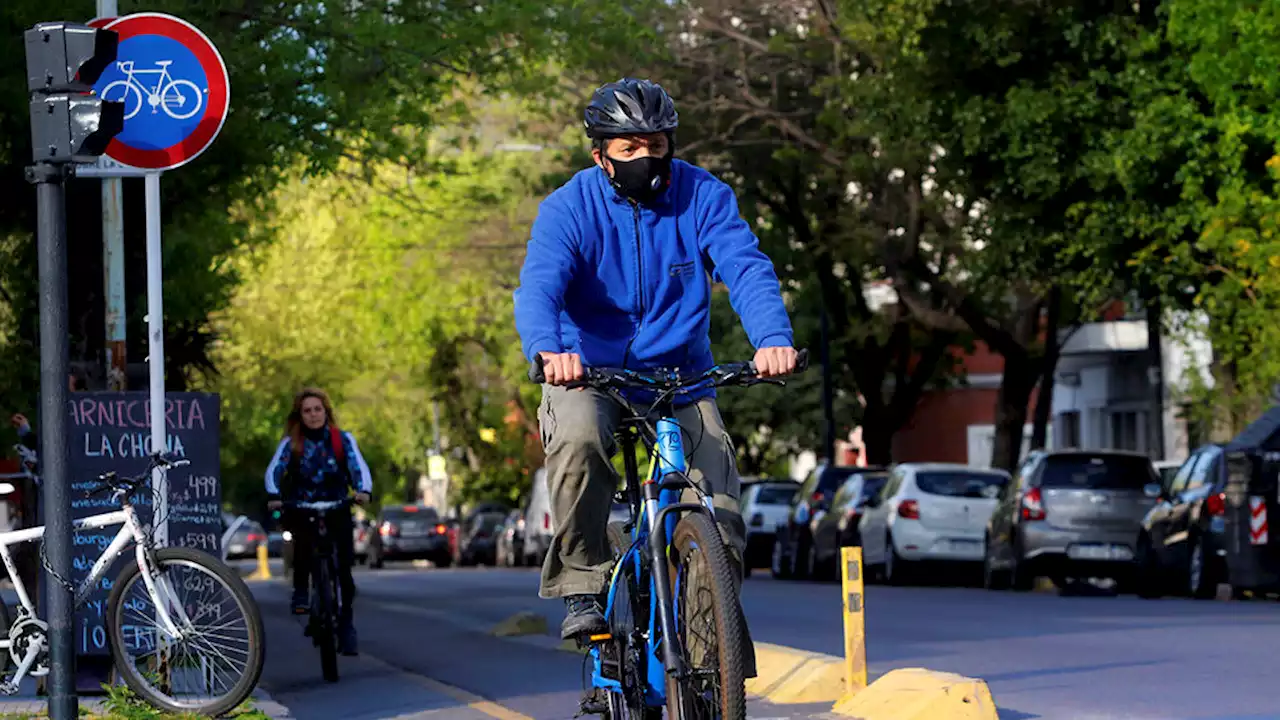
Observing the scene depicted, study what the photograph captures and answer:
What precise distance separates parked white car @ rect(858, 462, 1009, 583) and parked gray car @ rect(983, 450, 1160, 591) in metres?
2.66

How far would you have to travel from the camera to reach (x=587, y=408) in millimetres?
7148

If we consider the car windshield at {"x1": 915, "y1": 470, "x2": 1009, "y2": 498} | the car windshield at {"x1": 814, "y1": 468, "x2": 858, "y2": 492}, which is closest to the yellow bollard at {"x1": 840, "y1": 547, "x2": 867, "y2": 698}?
the car windshield at {"x1": 915, "y1": 470, "x2": 1009, "y2": 498}

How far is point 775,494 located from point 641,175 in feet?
112

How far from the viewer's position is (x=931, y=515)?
30.1m

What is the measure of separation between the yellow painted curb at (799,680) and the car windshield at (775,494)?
2840 centimetres

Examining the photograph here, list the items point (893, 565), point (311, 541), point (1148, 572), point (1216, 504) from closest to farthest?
point (311, 541), point (1216, 504), point (1148, 572), point (893, 565)

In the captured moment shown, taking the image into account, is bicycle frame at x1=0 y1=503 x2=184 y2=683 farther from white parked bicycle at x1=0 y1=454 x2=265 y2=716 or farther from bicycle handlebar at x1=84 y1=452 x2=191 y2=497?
bicycle handlebar at x1=84 y1=452 x2=191 y2=497

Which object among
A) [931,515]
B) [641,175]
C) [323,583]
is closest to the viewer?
[641,175]

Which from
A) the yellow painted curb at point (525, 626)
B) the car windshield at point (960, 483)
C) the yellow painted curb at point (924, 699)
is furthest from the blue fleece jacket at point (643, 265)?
the car windshield at point (960, 483)

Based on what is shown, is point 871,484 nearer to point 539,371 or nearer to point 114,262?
point 114,262

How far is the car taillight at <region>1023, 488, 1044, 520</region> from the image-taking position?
26.7 meters

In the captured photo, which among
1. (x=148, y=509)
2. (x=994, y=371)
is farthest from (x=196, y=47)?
(x=994, y=371)

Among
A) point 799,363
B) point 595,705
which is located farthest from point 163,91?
point 799,363

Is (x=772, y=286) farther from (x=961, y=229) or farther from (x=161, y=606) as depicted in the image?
(x=961, y=229)
